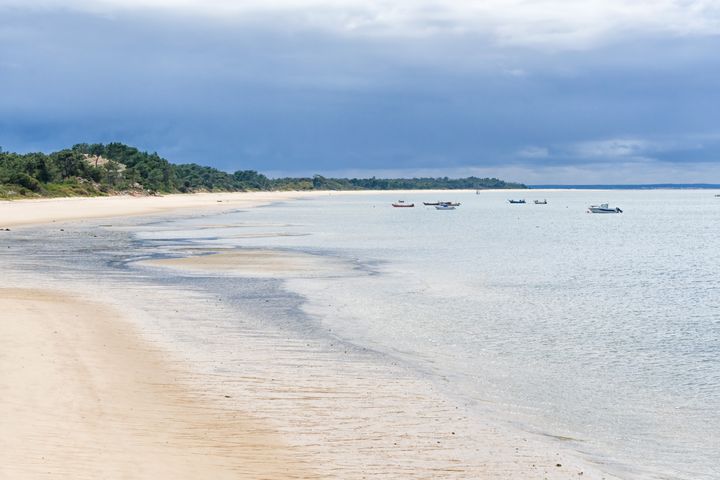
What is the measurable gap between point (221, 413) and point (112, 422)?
65.8 inches

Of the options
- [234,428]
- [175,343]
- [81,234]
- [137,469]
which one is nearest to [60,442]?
[137,469]

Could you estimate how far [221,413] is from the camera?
12172 millimetres

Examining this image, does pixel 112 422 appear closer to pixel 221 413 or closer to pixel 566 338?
pixel 221 413

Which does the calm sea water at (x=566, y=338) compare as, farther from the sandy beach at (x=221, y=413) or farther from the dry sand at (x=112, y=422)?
the dry sand at (x=112, y=422)

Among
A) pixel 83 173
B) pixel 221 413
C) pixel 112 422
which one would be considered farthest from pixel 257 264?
pixel 83 173

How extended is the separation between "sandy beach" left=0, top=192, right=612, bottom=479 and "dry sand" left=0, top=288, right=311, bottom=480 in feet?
0.09

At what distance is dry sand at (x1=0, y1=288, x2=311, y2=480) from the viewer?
9.49 meters

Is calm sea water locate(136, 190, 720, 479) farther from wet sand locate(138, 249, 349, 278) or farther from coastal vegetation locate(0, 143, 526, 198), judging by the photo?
coastal vegetation locate(0, 143, 526, 198)

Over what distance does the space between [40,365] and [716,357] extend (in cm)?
1445

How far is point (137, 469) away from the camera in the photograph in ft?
30.7

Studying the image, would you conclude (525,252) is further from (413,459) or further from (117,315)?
(413,459)

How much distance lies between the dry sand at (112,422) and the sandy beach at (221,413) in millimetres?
26

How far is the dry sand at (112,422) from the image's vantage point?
949 cm

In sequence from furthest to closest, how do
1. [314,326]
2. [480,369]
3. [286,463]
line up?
[314,326], [480,369], [286,463]
